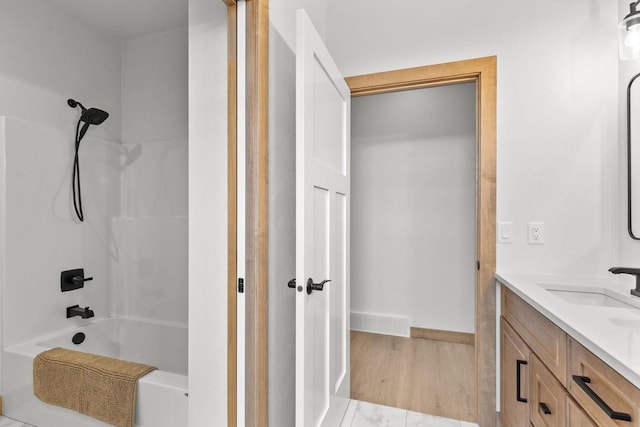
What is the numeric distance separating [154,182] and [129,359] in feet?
1.86

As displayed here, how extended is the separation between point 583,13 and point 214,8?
1827mm

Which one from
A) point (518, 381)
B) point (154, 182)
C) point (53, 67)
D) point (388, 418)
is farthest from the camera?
point (388, 418)

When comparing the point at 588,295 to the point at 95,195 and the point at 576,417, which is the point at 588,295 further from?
the point at 95,195

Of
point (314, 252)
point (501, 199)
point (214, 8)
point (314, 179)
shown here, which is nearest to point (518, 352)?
point (501, 199)

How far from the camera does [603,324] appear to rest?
89cm

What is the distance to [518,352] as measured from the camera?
143cm

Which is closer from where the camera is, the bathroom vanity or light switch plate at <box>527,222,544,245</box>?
the bathroom vanity

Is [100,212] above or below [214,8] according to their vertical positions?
below

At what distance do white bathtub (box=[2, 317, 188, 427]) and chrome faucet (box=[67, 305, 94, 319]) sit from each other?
0.03 metres

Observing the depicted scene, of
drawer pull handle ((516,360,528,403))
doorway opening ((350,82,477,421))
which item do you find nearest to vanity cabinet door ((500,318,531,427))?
drawer pull handle ((516,360,528,403))

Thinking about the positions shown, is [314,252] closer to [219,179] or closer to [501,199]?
[219,179]

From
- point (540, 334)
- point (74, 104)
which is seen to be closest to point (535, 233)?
point (540, 334)

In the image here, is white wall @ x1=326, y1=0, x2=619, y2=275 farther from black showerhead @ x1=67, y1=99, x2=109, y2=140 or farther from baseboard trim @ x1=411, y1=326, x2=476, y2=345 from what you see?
black showerhead @ x1=67, y1=99, x2=109, y2=140

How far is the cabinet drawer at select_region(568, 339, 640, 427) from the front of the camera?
664mm
